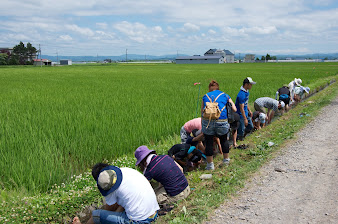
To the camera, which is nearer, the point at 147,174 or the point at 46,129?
the point at 147,174

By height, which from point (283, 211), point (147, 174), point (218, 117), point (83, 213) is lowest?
point (83, 213)

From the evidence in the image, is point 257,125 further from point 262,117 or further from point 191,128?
point 191,128

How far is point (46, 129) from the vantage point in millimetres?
5086

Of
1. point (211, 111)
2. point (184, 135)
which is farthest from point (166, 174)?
point (184, 135)

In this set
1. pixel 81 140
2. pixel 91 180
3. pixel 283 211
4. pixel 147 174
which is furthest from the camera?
pixel 81 140

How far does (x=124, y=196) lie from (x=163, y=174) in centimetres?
60

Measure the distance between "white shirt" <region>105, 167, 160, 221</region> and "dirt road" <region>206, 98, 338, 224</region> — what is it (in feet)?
2.12

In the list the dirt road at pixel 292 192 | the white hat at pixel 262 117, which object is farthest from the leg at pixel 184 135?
the white hat at pixel 262 117

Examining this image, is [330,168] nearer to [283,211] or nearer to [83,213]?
[283,211]

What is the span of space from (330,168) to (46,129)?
4528 mm

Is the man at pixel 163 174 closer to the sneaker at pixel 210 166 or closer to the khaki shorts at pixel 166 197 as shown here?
the khaki shorts at pixel 166 197

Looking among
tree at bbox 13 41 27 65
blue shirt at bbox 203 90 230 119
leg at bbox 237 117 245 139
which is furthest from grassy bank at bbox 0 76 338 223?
tree at bbox 13 41 27 65

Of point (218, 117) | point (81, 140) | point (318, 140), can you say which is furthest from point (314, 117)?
point (81, 140)

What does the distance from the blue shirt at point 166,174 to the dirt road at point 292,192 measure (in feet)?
1.74
